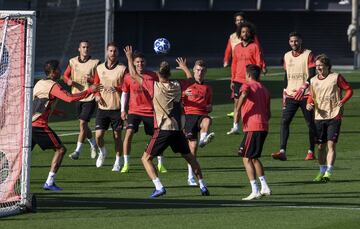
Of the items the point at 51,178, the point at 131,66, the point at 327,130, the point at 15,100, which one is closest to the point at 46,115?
the point at 51,178

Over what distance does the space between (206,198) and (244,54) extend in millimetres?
8074

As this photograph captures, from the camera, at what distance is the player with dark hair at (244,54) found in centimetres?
2647

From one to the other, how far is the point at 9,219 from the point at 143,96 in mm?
6323

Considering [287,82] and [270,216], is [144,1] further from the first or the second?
[270,216]

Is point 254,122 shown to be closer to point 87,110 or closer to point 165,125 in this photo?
point 165,125

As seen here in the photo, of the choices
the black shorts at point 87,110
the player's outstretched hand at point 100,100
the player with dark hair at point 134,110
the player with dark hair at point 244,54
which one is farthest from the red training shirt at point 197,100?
the player with dark hair at point 244,54

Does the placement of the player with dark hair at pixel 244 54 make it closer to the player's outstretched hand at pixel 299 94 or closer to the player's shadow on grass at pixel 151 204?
the player's outstretched hand at pixel 299 94

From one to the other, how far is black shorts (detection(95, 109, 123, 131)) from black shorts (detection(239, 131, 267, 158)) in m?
4.37

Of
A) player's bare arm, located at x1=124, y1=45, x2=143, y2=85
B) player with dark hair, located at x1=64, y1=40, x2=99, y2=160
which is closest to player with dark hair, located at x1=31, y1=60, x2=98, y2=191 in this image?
player's bare arm, located at x1=124, y1=45, x2=143, y2=85

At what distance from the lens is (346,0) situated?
57969mm

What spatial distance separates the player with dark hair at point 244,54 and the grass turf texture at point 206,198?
1.32m

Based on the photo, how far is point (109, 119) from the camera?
24062 mm

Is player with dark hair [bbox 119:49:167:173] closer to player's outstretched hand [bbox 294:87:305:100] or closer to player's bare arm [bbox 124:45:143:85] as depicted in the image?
player's bare arm [bbox 124:45:143:85]

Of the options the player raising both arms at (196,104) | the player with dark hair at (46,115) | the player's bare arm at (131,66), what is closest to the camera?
the player's bare arm at (131,66)
